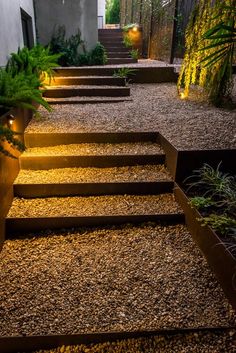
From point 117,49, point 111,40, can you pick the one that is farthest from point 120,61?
point 111,40

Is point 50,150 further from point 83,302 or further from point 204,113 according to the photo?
point 204,113

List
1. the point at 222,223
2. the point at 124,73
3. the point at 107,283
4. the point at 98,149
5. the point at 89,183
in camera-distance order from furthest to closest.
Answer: the point at 124,73
the point at 98,149
the point at 89,183
the point at 222,223
the point at 107,283

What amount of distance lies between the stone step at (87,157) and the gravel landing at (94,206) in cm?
48

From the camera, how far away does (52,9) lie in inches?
273

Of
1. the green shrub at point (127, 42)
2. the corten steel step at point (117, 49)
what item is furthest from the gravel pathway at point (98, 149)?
the green shrub at point (127, 42)

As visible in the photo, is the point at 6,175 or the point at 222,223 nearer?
the point at 222,223

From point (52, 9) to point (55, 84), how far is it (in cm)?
261

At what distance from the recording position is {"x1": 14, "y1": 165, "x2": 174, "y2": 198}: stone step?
9.07 feet

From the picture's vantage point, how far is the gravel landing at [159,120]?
3.21 m

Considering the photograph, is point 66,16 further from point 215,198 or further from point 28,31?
point 215,198

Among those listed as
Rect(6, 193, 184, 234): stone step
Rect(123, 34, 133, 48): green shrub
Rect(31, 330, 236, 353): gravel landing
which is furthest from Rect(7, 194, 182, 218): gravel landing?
Rect(123, 34, 133, 48): green shrub

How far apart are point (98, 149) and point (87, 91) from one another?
8.06 feet

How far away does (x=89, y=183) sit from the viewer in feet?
9.16

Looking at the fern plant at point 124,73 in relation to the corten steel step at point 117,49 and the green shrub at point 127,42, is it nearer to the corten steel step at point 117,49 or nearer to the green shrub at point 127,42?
the corten steel step at point 117,49
